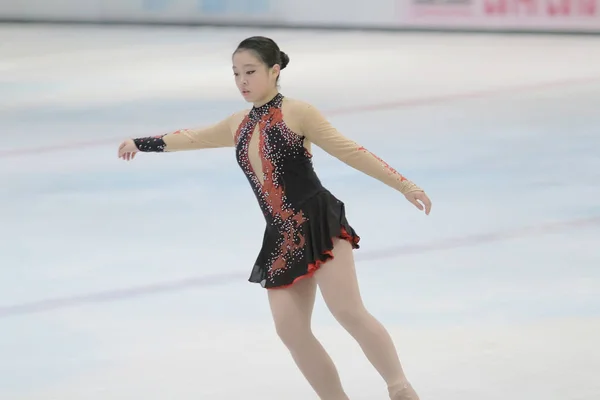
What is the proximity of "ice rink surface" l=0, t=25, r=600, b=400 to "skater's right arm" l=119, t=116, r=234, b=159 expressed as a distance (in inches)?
30.6

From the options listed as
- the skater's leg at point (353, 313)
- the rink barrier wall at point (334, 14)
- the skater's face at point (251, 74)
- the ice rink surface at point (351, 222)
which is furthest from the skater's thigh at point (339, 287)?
the rink barrier wall at point (334, 14)

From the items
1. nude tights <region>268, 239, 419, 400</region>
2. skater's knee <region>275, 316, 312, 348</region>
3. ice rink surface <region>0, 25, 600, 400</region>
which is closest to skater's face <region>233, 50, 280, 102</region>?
nude tights <region>268, 239, 419, 400</region>

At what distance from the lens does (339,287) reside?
3.03 metres

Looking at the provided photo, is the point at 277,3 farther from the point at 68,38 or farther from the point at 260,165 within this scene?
the point at 260,165

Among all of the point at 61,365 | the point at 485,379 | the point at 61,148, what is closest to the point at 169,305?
the point at 61,365

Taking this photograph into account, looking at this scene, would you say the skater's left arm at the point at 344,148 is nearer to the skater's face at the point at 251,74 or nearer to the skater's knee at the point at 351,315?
the skater's face at the point at 251,74

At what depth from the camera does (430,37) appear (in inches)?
518

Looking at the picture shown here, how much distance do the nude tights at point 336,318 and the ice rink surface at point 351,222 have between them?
0.43 meters

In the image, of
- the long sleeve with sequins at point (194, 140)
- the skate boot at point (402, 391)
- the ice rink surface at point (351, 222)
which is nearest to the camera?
the skate boot at point (402, 391)

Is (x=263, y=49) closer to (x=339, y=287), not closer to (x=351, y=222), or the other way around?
(x=339, y=287)

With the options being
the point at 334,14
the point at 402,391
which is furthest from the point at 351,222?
the point at 334,14

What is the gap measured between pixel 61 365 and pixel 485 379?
1.40m

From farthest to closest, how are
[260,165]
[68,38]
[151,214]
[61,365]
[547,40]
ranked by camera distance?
[68,38]
[547,40]
[151,214]
[61,365]
[260,165]

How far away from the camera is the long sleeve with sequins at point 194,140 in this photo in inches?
128
